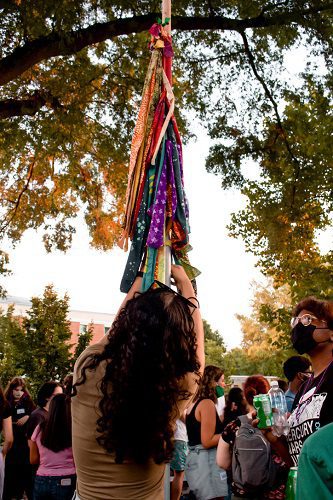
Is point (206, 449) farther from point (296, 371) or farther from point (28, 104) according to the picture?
point (28, 104)

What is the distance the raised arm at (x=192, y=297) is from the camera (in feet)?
7.50

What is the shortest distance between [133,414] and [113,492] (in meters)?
0.33

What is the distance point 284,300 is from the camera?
39.0 metres

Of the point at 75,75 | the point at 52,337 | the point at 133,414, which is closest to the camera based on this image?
the point at 133,414

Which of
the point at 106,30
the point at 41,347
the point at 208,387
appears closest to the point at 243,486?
the point at 208,387

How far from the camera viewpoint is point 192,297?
2754 mm

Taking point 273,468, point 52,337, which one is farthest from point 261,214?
point 273,468

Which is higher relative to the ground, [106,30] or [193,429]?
[106,30]

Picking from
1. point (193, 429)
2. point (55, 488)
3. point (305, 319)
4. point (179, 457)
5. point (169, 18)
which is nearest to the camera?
point (305, 319)

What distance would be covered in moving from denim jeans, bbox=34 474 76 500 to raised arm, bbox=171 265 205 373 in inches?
120

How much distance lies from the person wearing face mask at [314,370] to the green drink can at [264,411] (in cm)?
12

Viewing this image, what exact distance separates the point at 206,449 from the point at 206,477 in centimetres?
32

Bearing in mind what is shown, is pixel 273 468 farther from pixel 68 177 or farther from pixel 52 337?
pixel 52 337

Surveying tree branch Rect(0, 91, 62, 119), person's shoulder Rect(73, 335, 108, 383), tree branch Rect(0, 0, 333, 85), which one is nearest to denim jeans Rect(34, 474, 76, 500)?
person's shoulder Rect(73, 335, 108, 383)
